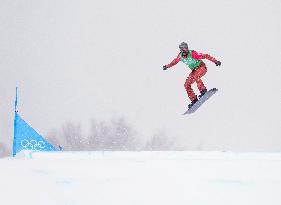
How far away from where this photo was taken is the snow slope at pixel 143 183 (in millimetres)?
3287

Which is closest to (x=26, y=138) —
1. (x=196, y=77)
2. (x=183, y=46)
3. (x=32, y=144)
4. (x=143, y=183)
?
(x=32, y=144)

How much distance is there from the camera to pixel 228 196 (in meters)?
3.33

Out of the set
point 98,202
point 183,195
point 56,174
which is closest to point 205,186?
point 183,195

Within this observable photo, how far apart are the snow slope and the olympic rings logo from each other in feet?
15.1

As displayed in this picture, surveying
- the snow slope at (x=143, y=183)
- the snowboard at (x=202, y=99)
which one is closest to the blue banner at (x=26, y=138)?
the snowboard at (x=202, y=99)

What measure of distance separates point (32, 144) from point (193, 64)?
434 centimetres

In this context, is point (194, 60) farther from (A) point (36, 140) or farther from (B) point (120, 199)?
(B) point (120, 199)

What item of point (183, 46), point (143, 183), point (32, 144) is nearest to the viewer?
point (143, 183)

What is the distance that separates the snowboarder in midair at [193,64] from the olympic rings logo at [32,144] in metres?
3.34

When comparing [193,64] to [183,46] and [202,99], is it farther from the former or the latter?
[202,99]

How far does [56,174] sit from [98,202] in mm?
1083

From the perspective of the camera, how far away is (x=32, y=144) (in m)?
9.60

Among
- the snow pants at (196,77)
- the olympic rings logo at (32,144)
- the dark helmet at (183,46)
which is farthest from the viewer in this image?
the snow pants at (196,77)

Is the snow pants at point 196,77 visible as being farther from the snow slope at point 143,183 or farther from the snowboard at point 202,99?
the snow slope at point 143,183
